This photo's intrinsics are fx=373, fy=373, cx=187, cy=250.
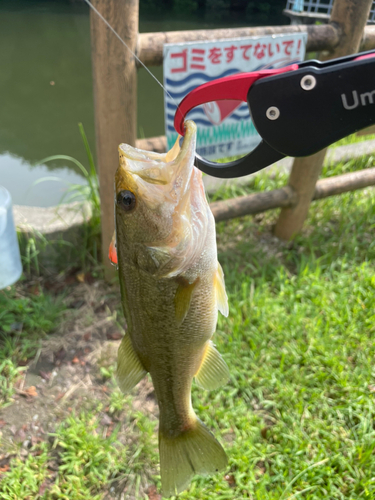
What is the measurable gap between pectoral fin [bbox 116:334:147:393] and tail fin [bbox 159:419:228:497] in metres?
0.22

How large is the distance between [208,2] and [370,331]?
13.3m

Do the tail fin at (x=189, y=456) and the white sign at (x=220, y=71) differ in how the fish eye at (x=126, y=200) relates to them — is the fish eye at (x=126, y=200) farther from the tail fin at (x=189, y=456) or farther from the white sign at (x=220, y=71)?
the white sign at (x=220, y=71)

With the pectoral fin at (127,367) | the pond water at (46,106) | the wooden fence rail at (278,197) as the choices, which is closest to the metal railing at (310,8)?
the wooden fence rail at (278,197)

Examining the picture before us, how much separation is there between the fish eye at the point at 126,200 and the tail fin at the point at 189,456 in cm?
72

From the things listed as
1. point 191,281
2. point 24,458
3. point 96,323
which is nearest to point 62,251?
point 96,323

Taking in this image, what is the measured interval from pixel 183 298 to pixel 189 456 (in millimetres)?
553

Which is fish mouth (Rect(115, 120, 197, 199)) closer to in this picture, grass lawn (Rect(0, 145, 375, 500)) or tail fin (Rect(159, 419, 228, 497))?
tail fin (Rect(159, 419, 228, 497))

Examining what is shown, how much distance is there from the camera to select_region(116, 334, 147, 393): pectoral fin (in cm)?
107

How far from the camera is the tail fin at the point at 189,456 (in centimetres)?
113

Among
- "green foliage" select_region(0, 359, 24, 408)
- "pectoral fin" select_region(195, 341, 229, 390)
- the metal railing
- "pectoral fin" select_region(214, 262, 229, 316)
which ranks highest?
the metal railing

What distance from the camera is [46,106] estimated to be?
6.20 meters

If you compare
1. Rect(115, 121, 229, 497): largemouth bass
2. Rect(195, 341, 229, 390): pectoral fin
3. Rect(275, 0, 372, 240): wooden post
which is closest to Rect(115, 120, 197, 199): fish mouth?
Rect(115, 121, 229, 497): largemouth bass

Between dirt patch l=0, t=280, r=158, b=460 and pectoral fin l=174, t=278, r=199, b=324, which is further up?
pectoral fin l=174, t=278, r=199, b=324

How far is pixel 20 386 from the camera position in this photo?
2.10 metres
